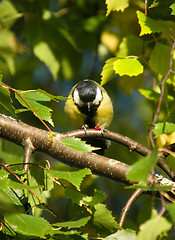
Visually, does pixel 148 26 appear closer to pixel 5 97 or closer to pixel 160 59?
pixel 160 59

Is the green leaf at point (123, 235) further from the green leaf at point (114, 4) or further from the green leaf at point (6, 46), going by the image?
the green leaf at point (6, 46)

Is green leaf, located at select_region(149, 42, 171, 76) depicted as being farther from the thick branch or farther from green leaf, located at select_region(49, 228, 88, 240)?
green leaf, located at select_region(49, 228, 88, 240)

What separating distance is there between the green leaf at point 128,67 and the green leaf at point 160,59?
0.05 metres

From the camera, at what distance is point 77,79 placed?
273 centimetres

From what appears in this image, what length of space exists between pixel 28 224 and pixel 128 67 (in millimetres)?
599

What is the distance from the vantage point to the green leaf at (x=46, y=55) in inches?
77.9

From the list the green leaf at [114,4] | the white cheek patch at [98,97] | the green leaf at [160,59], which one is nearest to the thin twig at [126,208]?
the green leaf at [160,59]

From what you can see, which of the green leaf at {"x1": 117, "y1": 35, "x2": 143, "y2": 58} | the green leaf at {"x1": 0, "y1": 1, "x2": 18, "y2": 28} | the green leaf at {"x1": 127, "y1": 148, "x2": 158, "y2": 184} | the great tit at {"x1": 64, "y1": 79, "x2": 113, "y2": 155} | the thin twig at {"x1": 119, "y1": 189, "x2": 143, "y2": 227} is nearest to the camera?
the green leaf at {"x1": 127, "y1": 148, "x2": 158, "y2": 184}

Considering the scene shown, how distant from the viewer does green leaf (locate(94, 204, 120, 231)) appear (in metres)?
1.16

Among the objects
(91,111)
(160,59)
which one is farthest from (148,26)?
(91,111)

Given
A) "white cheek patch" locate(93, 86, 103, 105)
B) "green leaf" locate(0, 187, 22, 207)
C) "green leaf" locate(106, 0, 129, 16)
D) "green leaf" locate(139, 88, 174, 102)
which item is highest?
"green leaf" locate(106, 0, 129, 16)

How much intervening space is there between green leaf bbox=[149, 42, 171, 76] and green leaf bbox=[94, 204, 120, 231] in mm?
482

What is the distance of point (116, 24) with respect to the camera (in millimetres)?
2443

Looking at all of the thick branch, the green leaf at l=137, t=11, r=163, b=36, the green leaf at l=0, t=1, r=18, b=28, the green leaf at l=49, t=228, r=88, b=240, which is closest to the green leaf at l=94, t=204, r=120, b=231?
the green leaf at l=49, t=228, r=88, b=240
